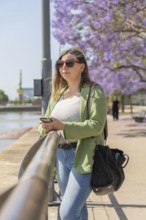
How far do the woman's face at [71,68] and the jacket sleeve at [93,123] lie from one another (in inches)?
9.5

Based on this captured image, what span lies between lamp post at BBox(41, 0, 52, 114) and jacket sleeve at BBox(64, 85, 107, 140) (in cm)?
348

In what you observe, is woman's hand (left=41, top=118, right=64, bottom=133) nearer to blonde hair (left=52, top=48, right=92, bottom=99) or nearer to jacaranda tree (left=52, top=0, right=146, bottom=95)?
blonde hair (left=52, top=48, right=92, bottom=99)

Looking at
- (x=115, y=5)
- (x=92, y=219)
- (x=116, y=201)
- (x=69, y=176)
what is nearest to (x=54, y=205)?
(x=92, y=219)

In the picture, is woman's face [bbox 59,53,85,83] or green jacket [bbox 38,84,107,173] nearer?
green jacket [bbox 38,84,107,173]

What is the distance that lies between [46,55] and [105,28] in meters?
12.0

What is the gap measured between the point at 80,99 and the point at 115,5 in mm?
14638

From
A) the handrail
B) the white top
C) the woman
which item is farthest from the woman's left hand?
the handrail

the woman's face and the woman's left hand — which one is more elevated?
the woman's face

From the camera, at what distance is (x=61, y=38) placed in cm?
1989

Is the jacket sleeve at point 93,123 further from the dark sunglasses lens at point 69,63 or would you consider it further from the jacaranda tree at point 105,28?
the jacaranda tree at point 105,28

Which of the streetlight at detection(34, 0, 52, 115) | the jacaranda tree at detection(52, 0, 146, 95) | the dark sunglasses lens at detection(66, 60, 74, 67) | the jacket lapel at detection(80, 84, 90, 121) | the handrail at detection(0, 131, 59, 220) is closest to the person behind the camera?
the handrail at detection(0, 131, 59, 220)

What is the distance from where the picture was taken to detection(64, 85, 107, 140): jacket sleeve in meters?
2.93

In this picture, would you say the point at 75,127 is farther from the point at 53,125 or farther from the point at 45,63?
the point at 45,63

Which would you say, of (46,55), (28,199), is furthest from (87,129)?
(46,55)
